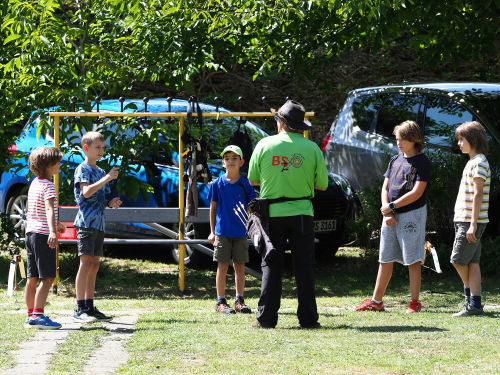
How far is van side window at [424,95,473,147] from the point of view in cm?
834

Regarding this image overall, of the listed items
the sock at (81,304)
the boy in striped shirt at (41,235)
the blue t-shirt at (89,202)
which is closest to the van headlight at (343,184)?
the blue t-shirt at (89,202)

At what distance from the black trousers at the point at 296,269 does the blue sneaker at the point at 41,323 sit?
64.4 inches

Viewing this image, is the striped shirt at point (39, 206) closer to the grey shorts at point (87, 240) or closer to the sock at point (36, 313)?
the grey shorts at point (87, 240)

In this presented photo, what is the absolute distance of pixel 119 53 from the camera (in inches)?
319

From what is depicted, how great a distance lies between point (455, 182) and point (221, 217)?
3238 millimetres

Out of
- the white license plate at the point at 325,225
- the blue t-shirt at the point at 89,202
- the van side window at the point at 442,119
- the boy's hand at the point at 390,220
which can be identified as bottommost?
the white license plate at the point at 325,225

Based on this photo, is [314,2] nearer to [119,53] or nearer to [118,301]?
[119,53]

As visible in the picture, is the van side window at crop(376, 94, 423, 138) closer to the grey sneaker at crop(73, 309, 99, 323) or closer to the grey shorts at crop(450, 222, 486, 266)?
the grey shorts at crop(450, 222, 486, 266)

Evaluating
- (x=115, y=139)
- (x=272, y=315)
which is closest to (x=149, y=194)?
(x=115, y=139)

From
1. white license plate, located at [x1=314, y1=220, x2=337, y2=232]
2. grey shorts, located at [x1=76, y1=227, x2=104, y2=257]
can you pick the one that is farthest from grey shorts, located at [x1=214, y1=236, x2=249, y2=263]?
white license plate, located at [x1=314, y1=220, x2=337, y2=232]

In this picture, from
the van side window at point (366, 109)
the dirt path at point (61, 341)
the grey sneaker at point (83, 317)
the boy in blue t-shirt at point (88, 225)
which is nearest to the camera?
the dirt path at point (61, 341)

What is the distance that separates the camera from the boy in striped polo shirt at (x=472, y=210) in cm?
587

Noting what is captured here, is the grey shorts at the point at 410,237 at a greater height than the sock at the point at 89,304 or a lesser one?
greater

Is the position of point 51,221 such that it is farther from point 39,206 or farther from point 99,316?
point 99,316
